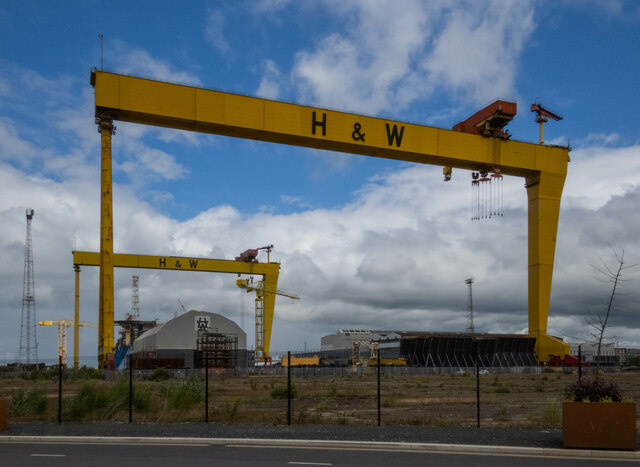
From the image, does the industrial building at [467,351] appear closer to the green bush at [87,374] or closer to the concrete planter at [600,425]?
the green bush at [87,374]

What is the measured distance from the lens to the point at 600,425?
11.7 metres

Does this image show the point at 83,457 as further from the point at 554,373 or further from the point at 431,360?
the point at 431,360

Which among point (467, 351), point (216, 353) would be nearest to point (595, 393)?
point (467, 351)

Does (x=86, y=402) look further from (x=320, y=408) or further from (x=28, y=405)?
(x=320, y=408)

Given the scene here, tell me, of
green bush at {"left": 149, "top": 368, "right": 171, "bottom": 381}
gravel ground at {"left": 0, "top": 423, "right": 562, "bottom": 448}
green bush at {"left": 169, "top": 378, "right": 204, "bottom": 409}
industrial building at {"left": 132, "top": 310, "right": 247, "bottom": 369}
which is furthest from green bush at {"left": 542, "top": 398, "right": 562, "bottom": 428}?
industrial building at {"left": 132, "top": 310, "right": 247, "bottom": 369}

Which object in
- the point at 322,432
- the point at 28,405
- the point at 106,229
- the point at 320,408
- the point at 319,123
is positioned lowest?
the point at 320,408

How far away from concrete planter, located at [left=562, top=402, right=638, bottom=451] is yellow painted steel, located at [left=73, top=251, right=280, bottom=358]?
5491 centimetres

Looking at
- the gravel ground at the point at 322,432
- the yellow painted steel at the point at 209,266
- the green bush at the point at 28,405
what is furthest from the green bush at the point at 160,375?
the gravel ground at the point at 322,432

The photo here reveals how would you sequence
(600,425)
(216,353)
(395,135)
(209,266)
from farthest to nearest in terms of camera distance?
(209,266) → (216,353) → (395,135) → (600,425)

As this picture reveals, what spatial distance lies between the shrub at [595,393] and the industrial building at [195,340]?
46.8 meters

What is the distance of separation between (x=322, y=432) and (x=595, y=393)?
19.3ft

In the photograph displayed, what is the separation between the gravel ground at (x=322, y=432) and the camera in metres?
13.0

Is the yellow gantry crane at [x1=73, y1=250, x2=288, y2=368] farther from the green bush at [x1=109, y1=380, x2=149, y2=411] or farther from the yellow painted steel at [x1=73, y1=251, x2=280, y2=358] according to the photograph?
the green bush at [x1=109, y1=380, x2=149, y2=411]

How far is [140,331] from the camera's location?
9094cm
